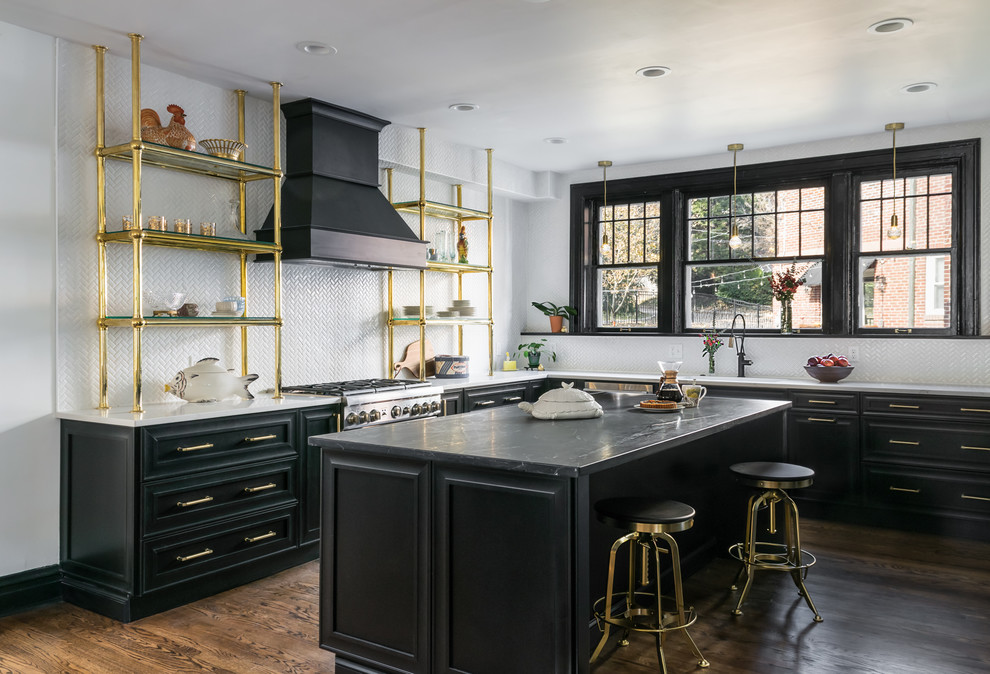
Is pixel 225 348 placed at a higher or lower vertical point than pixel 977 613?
higher

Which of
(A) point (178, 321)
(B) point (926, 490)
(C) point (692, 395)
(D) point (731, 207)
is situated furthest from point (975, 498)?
(A) point (178, 321)

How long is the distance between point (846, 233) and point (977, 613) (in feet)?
10.6

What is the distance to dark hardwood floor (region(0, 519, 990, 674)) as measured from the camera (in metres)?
2.91

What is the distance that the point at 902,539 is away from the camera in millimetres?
4738

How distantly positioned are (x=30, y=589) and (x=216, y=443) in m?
1.08

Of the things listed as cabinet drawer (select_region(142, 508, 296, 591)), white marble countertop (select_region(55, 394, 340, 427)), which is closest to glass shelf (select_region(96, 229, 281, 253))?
white marble countertop (select_region(55, 394, 340, 427))

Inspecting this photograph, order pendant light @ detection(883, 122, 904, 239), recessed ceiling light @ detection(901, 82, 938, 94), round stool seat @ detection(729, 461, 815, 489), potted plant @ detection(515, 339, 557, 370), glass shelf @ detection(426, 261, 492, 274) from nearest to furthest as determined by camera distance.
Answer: round stool seat @ detection(729, 461, 815, 489) → recessed ceiling light @ detection(901, 82, 938, 94) → pendant light @ detection(883, 122, 904, 239) → glass shelf @ detection(426, 261, 492, 274) → potted plant @ detection(515, 339, 557, 370)

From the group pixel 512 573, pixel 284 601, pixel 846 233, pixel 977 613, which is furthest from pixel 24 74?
pixel 846 233

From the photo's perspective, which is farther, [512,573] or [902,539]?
[902,539]

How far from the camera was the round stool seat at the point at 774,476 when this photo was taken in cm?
346

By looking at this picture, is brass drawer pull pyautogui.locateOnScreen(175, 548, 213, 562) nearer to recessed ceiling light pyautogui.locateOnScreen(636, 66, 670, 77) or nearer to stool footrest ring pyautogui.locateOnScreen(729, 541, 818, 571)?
stool footrest ring pyautogui.locateOnScreen(729, 541, 818, 571)

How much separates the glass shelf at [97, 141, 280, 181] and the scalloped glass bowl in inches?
155

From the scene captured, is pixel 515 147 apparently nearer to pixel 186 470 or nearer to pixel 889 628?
pixel 186 470

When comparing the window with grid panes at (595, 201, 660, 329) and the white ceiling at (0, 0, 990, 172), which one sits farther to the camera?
the window with grid panes at (595, 201, 660, 329)
